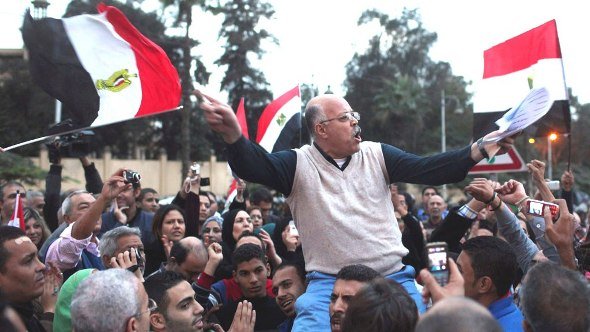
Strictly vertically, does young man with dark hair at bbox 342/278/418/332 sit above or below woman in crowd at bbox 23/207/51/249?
below

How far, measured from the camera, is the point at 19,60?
139 ft

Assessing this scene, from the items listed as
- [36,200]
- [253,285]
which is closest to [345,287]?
[253,285]

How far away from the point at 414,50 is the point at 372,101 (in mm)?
7789

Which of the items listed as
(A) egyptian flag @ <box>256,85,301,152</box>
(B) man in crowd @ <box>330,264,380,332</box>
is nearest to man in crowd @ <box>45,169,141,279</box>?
(B) man in crowd @ <box>330,264,380,332</box>

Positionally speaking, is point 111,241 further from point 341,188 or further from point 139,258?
point 341,188

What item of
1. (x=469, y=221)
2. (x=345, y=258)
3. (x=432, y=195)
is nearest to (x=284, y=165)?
(x=345, y=258)

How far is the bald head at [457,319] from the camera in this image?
7.72 feet

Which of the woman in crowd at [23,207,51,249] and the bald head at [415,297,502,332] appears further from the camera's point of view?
the woman in crowd at [23,207,51,249]

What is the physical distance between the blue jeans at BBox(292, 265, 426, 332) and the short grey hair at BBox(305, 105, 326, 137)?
94cm

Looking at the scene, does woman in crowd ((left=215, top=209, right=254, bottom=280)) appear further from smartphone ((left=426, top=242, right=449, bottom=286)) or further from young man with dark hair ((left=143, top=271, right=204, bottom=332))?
smartphone ((left=426, top=242, right=449, bottom=286))

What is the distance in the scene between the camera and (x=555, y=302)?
328 cm

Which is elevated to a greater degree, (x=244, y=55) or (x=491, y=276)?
(x=244, y=55)

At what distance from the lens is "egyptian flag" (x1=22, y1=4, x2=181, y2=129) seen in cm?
668

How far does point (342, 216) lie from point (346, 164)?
369 millimetres
